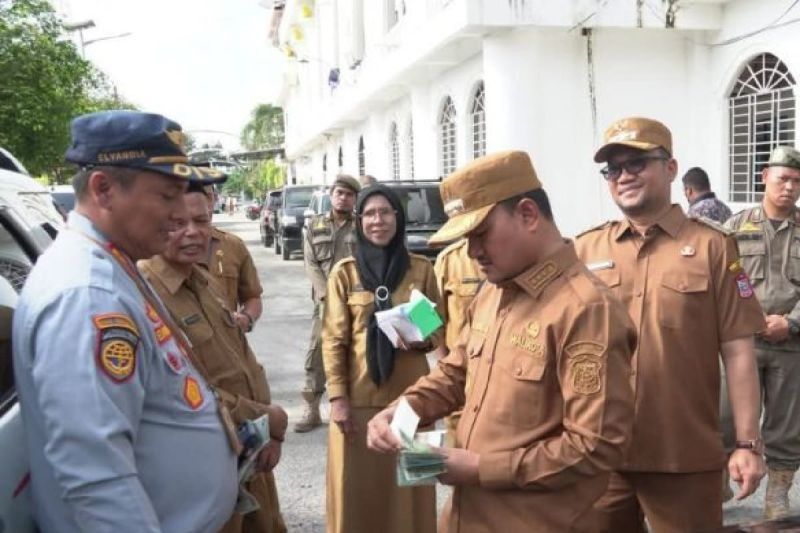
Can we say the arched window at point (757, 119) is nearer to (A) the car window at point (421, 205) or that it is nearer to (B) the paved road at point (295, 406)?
(A) the car window at point (421, 205)

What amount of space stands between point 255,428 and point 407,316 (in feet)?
3.91

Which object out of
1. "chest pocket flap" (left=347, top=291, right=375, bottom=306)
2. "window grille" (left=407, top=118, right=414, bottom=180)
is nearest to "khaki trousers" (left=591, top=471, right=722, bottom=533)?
"chest pocket flap" (left=347, top=291, right=375, bottom=306)

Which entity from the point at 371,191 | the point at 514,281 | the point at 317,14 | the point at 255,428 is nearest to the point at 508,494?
the point at 514,281

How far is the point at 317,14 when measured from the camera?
28.8 meters

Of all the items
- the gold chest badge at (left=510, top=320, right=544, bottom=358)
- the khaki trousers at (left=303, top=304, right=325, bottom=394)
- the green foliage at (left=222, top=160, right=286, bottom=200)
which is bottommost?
the khaki trousers at (left=303, top=304, right=325, bottom=394)

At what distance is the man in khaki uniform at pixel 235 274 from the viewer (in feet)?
14.5

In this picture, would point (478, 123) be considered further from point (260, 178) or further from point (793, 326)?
point (260, 178)

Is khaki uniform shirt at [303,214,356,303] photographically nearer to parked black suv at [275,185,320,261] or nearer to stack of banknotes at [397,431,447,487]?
stack of banknotes at [397,431,447,487]

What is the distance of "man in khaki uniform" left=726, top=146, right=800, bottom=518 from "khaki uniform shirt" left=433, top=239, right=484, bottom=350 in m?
1.59

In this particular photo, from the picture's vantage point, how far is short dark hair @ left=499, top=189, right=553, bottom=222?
2.03 m

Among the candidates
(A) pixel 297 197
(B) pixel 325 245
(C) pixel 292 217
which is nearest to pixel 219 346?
(B) pixel 325 245

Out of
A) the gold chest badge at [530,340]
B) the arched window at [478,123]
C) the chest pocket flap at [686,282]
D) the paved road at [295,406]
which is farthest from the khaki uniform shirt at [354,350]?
the arched window at [478,123]

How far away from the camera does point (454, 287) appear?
13.7 feet

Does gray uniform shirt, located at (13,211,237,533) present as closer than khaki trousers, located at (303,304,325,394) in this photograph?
Yes
